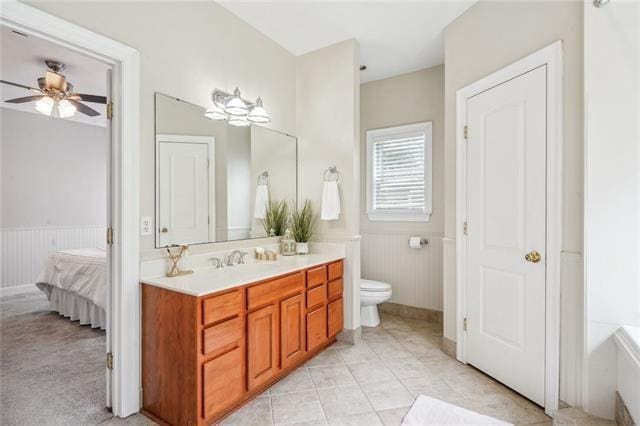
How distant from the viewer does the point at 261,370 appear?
1.95 meters

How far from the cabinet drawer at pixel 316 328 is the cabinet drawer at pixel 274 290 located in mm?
306

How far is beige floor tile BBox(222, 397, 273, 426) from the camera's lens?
175 cm

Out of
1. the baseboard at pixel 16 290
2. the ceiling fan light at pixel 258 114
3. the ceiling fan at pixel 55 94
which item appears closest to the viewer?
the ceiling fan light at pixel 258 114

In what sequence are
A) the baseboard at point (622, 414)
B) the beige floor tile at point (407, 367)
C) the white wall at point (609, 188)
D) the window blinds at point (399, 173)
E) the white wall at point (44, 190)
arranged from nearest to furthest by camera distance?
the baseboard at point (622, 414) → the white wall at point (609, 188) → the beige floor tile at point (407, 367) → the window blinds at point (399, 173) → the white wall at point (44, 190)

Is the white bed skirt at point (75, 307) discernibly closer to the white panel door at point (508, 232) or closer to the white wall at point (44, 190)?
the white wall at point (44, 190)

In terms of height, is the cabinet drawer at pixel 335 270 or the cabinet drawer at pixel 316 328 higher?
the cabinet drawer at pixel 335 270

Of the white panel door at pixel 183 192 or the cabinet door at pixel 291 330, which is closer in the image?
the white panel door at pixel 183 192

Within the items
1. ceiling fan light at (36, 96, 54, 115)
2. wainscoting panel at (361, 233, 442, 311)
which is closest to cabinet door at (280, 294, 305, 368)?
wainscoting panel at (361, 233, 442, 311)

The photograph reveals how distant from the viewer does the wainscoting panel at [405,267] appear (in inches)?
133

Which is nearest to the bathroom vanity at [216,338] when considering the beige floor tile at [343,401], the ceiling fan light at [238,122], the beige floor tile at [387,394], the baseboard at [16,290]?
the beige floor tile at [343,401]

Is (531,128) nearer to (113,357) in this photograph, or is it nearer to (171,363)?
(171,363)

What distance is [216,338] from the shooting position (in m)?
1.66

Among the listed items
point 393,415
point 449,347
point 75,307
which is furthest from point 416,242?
point 75,307

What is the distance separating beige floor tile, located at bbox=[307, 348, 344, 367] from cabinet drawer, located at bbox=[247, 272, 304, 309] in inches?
26.0
